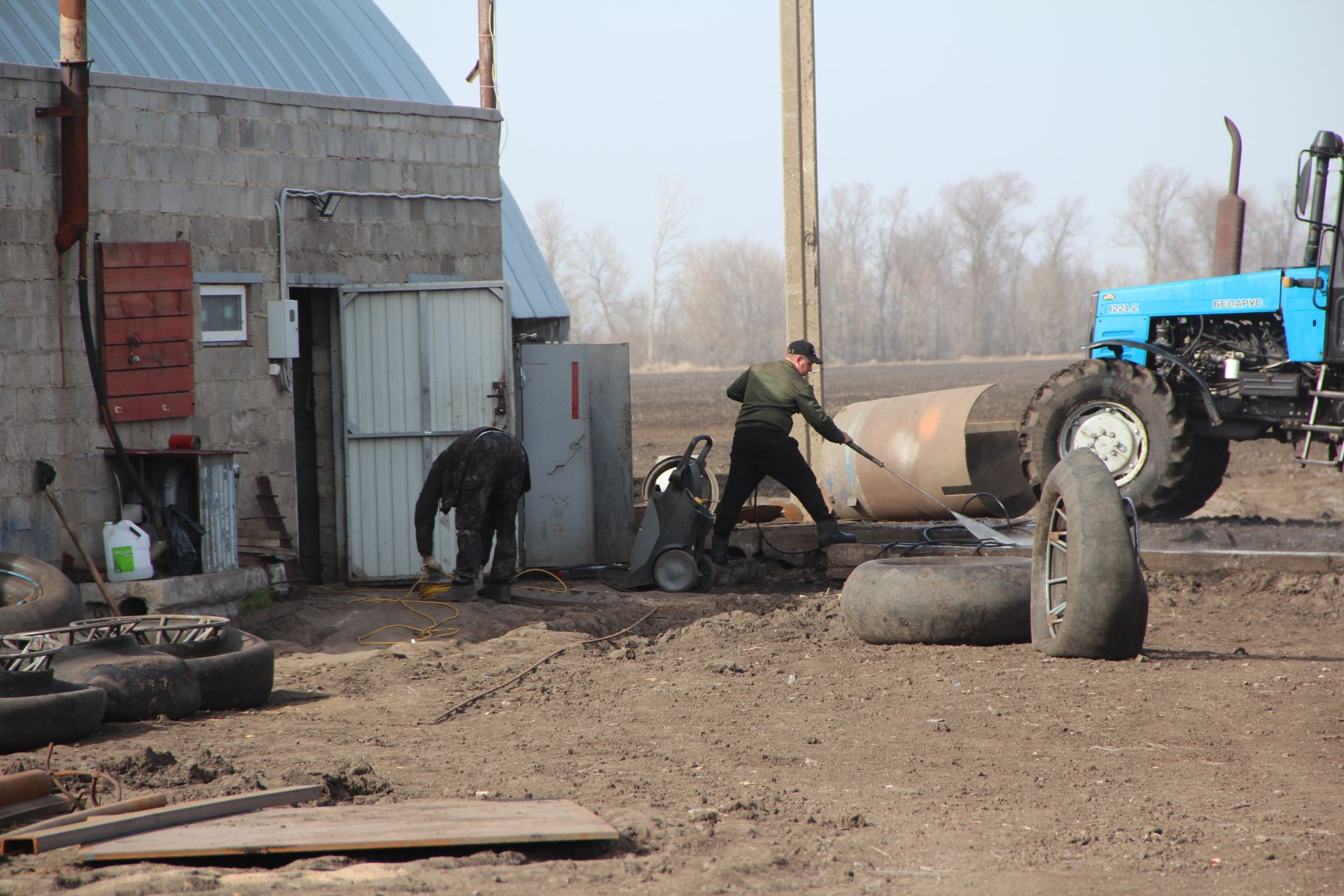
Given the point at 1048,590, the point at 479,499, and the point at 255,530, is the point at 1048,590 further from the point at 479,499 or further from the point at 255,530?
the point at 255,530

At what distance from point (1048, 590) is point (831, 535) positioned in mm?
3194

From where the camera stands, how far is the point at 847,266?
98.0 metres

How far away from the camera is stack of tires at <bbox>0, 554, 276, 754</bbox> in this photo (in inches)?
233

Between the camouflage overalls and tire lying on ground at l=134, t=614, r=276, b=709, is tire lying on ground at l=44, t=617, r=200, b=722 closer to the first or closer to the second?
tire lying on ground at l=134, t=614, r=276, b=709

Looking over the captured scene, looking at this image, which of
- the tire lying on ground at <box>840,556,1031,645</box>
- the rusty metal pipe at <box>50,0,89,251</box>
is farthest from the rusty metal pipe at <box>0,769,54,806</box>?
the rusty metal pipe at <box>50,0,89,251</box>

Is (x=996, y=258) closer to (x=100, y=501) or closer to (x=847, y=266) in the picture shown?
(x=847, y=266)

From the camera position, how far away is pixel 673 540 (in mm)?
11062

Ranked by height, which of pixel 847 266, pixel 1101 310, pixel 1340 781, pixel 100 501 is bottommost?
pixel 1340 781

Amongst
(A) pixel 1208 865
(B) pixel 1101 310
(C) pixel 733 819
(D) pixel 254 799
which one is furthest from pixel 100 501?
(B) pixel 1101 310

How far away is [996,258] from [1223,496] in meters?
87.6

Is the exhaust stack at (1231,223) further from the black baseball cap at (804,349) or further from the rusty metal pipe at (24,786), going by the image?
the rusty metal pipe at (24,786)

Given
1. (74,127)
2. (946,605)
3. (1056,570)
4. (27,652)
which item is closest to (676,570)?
(946,605)

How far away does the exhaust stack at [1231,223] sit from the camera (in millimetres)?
11664

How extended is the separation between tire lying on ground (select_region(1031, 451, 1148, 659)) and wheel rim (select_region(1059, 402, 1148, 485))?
14.5 ft
